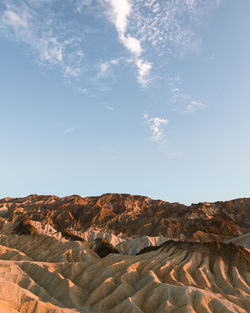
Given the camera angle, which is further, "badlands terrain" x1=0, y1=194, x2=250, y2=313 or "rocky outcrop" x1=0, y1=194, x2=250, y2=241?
"rocky outcrop" x1=0, y1=194, x2=250, y2=241

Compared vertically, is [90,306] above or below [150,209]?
below

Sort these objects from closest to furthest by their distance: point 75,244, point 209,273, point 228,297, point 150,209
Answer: point 228,297 → point 209,273 → point 75,244 → point 150,209

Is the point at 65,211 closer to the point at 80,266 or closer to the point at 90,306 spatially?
the point at 80,266

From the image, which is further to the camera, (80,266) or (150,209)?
(150,209)

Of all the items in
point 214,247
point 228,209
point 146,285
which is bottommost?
point 146,285

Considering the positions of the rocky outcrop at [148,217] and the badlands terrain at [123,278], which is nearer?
the badlands terrain at [123,278]

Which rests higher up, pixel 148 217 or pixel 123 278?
pixel 148 217

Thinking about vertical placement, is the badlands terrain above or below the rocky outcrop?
below

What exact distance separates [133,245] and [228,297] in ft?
207

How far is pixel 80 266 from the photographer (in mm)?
45344

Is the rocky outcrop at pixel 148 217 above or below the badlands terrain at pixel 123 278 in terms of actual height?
above

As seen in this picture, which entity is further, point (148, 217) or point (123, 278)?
point (148, 217)

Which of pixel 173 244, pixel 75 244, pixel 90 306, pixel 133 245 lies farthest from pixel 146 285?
pixel 133 245

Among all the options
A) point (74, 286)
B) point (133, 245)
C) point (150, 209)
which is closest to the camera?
point (74, 286)
